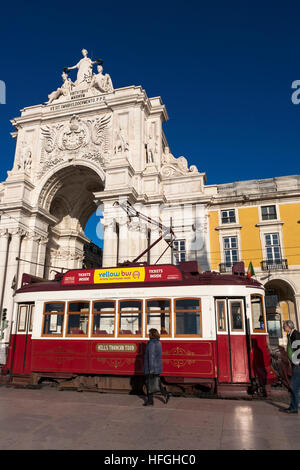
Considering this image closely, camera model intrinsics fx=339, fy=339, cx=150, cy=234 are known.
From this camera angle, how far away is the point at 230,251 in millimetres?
25531

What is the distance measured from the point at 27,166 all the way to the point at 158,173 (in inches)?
449

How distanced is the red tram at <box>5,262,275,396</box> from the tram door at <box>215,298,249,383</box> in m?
0.03

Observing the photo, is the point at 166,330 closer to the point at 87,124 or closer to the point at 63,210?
the point at 87,124

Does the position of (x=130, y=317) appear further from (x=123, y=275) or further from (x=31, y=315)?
(x=31, y=315)

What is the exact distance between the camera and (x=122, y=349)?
9969mm

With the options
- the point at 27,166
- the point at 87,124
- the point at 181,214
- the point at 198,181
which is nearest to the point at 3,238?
the point at 27,166

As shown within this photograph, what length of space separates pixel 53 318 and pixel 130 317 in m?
2.68

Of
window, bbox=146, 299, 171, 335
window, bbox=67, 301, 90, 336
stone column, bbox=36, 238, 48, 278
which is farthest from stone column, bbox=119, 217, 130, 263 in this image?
window, bbox=146, 299, 171, 335

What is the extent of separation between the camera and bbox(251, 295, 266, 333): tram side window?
969 cm

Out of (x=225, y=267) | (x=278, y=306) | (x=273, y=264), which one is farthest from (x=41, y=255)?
(x=278, y=306)

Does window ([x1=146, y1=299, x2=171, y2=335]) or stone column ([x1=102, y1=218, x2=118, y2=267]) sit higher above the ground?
stone column ([x1=102, y1=218, x2=118, y2=267])

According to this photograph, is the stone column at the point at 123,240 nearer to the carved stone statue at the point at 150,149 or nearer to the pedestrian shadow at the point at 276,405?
the carved stone statue at the point at 150,149

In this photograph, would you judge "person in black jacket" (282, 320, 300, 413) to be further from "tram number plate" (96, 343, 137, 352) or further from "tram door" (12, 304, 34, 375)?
"tram door" (12, 304, 34, 375)
